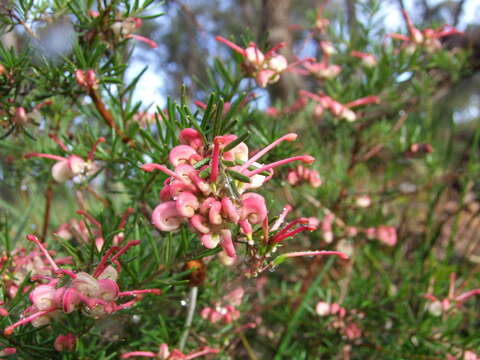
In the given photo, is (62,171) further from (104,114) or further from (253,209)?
(253,209)

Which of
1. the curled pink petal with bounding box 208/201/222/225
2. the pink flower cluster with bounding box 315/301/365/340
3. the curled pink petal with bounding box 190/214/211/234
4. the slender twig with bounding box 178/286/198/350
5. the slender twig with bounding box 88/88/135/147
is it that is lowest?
the pink flower cluster with bounding box 315/301/365/340

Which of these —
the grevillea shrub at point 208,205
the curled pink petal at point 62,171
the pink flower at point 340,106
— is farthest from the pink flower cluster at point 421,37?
the curled pink petal at point 62,171

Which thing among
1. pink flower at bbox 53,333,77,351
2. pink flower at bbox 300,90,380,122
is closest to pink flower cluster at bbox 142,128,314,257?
pink flower at bbox 53,333,77,351

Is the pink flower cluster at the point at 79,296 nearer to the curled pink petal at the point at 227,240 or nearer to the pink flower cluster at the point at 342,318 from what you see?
the curled pink petal at the point at 227,240

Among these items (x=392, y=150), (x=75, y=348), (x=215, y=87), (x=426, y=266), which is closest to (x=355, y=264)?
(x=426, y=266)

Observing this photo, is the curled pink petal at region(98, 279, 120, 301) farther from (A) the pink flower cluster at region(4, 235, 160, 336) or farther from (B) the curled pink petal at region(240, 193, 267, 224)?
(B) the curled pink petal at region(240, 193, 267, 224)

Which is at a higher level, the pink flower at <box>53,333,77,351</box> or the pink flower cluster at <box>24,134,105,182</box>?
the pink flower cluster at <box>24,134,105,182</box>

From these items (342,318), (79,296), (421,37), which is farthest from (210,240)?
(421,37)
